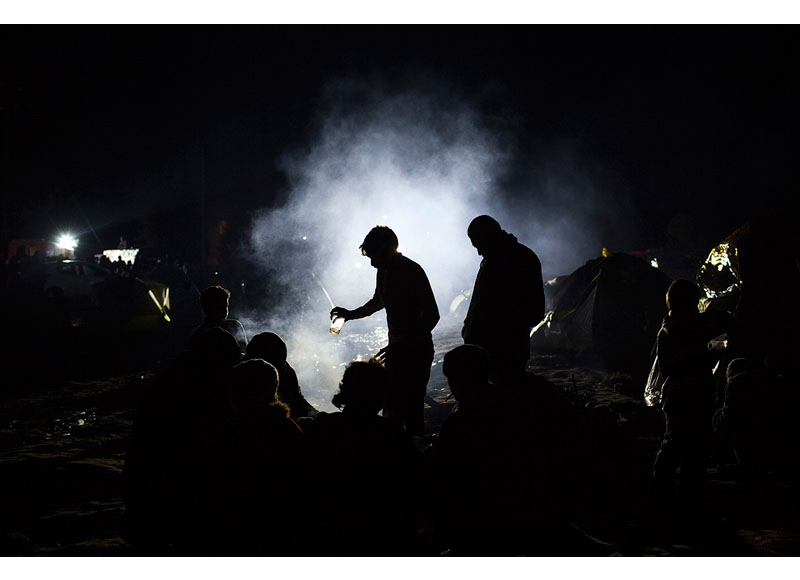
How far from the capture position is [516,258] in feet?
14.1

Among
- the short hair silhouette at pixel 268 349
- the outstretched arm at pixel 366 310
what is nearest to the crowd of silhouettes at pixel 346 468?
the short hair silhouette at pixel 268 349

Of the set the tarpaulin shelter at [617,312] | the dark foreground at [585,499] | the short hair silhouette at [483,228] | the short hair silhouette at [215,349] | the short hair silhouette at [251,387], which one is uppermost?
the tarpaulin shelter at [617,312]

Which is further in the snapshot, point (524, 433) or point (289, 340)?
point (289, 340)

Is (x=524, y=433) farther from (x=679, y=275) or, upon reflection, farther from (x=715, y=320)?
(x=679, y=275)

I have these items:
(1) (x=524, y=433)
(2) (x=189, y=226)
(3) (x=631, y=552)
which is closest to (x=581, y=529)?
(3) (x=631, y=552)

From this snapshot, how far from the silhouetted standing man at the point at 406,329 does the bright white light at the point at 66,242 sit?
54.7 m

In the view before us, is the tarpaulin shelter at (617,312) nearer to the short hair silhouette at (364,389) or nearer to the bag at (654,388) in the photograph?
the bag at (654,388)

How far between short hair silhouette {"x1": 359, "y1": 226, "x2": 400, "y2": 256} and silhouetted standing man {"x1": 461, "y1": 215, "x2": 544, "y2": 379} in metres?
0.66

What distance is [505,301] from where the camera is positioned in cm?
421

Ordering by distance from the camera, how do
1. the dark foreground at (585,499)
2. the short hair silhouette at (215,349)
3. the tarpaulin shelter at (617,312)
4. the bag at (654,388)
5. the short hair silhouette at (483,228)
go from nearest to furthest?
the short hair silhouette at (215,349) < the dark foreground at (585,499) < the short hair silhouette at (483,228) < the bag at (654,388) < the tarpaulin shelter at (617,312)

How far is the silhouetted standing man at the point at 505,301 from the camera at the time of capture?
13.8 ft

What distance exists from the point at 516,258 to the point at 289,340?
834 cm

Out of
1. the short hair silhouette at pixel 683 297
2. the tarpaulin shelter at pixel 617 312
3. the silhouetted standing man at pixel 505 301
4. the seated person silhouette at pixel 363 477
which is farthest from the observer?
the tarpaulin shelter at pixel 617 312

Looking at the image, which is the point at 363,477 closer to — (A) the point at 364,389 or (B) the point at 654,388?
(A) the point at 364,389
